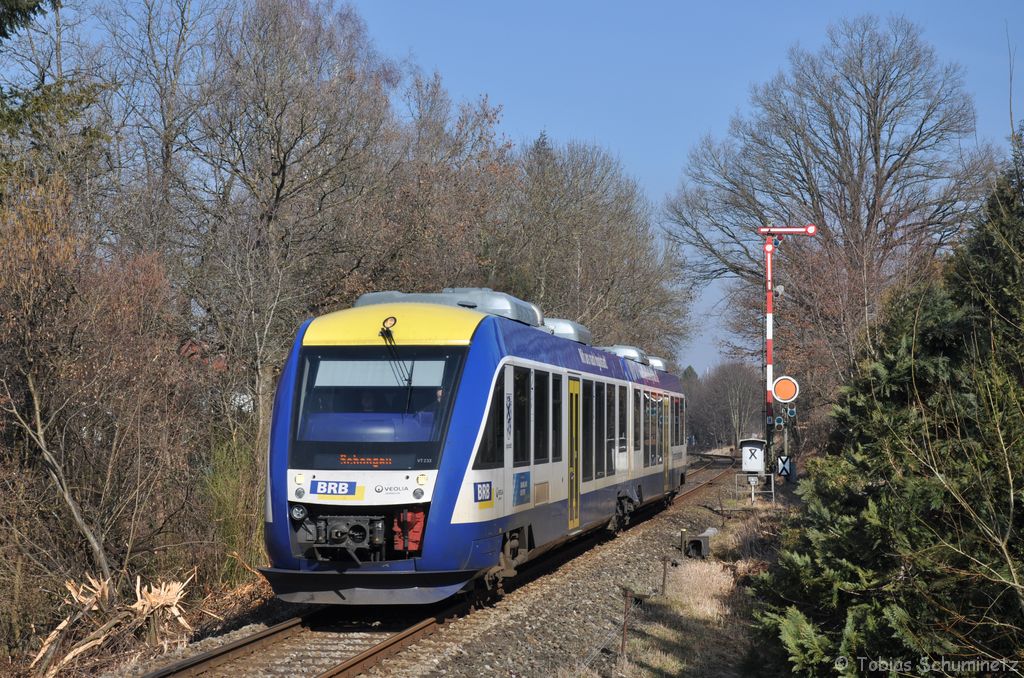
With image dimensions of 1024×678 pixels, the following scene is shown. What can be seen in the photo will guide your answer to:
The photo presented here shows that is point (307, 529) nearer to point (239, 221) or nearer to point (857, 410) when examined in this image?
point (857, 410)

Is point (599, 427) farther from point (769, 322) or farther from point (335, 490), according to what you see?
point (769, 322)

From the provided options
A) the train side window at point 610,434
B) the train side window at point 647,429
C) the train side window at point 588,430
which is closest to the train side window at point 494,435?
the train side window at point 588,430

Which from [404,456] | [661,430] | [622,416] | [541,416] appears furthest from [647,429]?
[404,456]

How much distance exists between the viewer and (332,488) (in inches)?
390

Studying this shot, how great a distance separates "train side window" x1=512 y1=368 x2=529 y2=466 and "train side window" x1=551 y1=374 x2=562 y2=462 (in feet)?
3.40

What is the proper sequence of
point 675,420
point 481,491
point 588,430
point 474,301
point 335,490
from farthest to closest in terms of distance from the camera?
point 675,420
point 588,430
point 474,301
point 481,491
point 335,490

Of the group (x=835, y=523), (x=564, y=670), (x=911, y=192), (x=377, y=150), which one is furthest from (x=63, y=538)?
(x=911, y=192)

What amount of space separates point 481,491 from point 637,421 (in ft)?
26.8

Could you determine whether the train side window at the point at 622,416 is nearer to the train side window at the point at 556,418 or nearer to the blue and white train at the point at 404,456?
the train side window at the point at 556,418

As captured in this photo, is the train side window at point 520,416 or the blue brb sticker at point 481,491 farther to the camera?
the train side window at point 520,416

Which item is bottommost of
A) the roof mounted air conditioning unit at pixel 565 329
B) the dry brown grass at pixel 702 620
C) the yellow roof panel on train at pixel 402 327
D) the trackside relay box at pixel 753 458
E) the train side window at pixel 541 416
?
the dry brown grass at pixel 702 620

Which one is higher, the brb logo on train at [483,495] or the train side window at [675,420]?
the train side window at [675,420]

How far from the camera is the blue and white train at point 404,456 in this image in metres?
9.84

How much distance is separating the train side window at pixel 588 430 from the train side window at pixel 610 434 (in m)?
0.88
